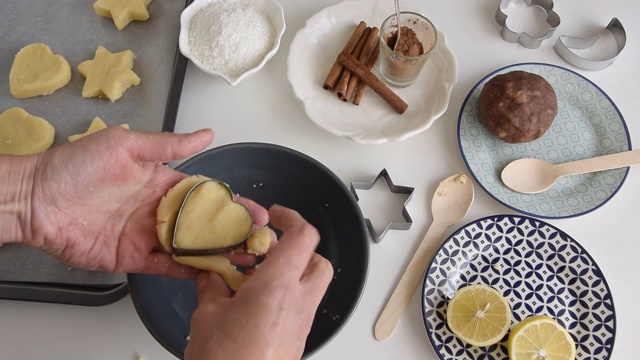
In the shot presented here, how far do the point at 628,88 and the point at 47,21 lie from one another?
1531mm

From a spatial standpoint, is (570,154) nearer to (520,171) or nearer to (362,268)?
(520,171)

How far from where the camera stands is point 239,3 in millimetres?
1286

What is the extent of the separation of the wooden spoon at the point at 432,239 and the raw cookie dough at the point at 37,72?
0.97 m

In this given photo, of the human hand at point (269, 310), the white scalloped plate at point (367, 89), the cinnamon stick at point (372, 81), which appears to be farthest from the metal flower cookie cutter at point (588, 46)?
the human hand at point (269, 310)

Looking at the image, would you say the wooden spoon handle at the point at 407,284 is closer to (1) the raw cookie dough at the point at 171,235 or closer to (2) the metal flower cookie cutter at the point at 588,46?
(1) the raw cookie dough at the point at 171,235

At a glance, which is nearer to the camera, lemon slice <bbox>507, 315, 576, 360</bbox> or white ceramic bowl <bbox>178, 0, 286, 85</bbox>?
lemon slice <bbox>507, 315, 576, 360</bbox>

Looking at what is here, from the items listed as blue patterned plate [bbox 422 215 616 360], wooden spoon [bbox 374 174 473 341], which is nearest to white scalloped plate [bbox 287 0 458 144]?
wooden spoon [bbox 374 174 473 341]

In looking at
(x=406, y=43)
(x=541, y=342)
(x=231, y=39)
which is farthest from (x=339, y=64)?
(x=541, y=342)

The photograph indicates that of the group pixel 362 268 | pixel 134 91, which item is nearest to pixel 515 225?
pixel 362 268

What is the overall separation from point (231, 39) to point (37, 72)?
1.66 feet

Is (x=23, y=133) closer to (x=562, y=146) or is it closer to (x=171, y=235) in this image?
(x=171, y=235)

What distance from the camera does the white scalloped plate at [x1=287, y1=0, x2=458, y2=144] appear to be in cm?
115

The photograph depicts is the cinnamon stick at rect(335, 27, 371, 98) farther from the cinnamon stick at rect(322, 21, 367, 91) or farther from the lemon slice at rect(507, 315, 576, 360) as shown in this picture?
the lemon slice at rect(507, 315, 576, 360)

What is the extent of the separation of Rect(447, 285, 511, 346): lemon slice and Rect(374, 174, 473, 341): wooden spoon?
0.10 m
